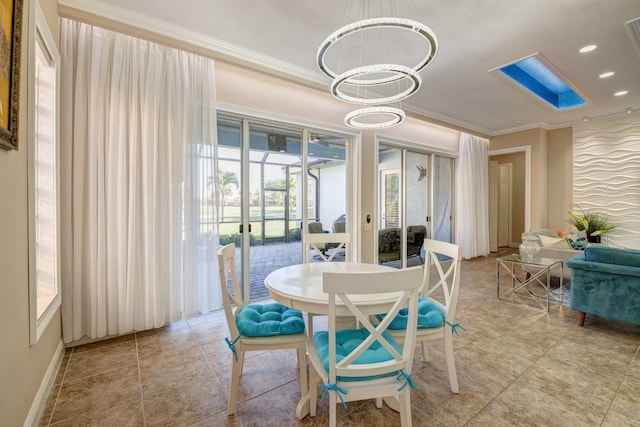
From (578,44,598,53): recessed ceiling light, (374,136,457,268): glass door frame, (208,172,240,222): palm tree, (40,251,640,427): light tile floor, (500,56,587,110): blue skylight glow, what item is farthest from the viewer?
(374,136,457,268): glass door frame

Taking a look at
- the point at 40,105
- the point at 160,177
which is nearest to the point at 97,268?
the point at 160,177

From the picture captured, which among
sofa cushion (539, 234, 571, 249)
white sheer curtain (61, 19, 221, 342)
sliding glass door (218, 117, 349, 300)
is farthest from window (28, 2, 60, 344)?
sofa cushion (539, 234, 571, 249)

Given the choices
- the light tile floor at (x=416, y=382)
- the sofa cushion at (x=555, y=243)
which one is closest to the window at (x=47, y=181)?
the light tile floor at (x=416, y=382)

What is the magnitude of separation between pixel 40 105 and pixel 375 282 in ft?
8.77

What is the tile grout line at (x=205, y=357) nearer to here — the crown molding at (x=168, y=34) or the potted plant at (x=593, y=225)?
the crown molding at (x=168, y=34)

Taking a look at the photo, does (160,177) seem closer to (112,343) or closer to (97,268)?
(97,268)

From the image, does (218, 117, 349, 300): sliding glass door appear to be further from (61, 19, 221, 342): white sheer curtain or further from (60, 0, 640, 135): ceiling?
(60, 0, 640, 135): ceiling

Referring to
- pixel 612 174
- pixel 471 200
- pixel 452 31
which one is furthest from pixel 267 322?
pixel 612 174

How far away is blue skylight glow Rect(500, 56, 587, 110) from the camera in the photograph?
145 inches

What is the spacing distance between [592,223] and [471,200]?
2193mm

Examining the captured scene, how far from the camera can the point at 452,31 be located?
2.70m

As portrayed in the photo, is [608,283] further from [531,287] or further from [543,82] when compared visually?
[543,82]

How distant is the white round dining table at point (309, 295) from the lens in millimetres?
1547

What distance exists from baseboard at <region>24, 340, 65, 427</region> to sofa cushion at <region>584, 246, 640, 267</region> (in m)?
4.53
